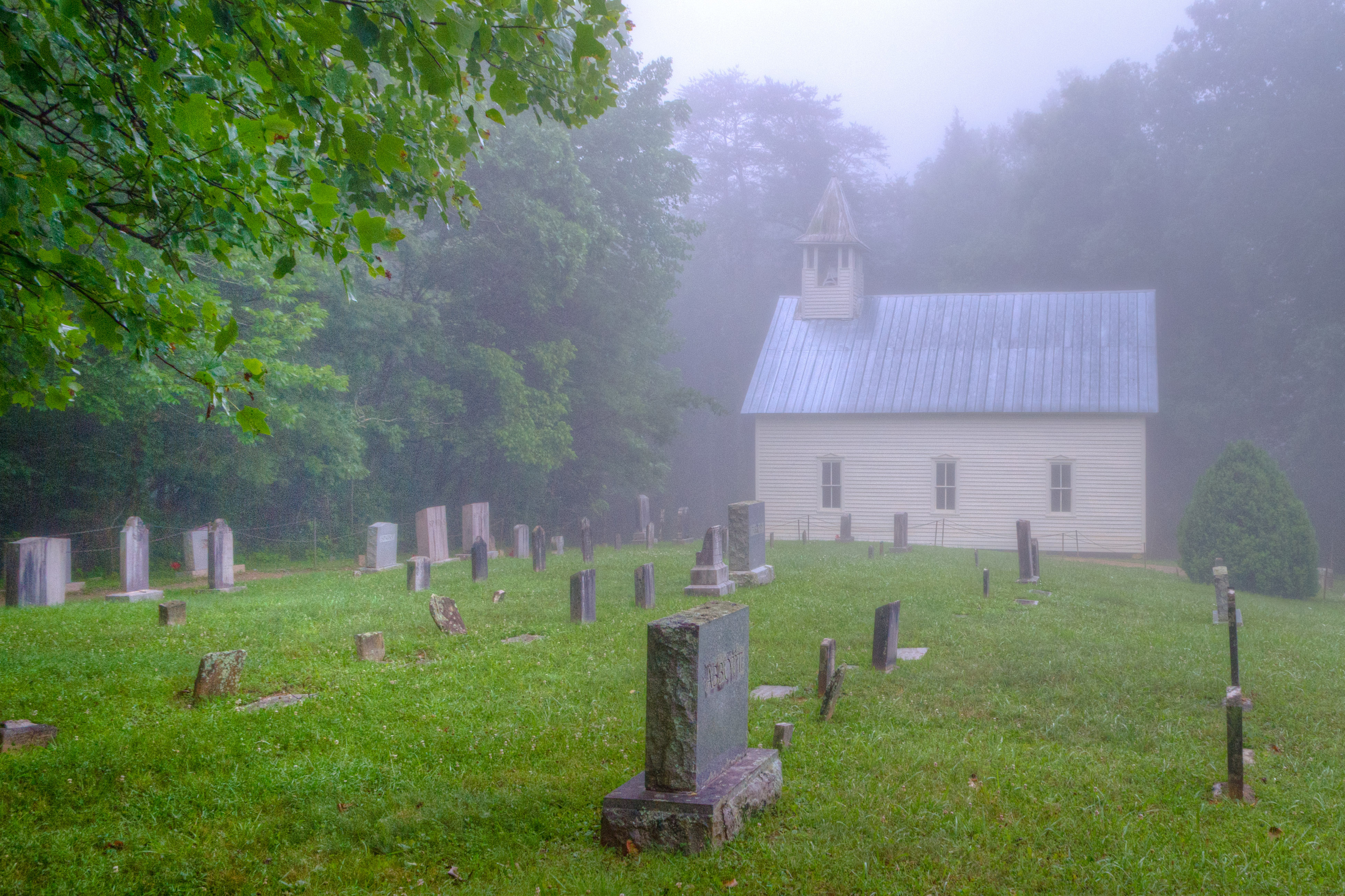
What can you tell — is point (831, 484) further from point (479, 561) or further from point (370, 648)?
point (370, 648)

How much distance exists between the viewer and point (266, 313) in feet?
57.7

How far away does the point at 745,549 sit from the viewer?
1582cm

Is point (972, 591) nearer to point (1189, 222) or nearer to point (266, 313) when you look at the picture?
point (266, 313)

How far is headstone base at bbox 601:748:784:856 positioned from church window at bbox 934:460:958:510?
23874mm

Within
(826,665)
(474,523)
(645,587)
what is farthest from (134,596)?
(826,665)

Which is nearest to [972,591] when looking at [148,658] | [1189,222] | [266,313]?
[148,658]

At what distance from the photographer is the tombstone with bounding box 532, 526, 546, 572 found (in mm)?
18469

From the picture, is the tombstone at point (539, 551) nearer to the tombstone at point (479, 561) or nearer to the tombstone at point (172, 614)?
the tombstone at point (479, 561)

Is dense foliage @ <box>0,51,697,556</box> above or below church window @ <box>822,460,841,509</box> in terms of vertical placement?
above

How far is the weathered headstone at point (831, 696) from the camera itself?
25.7 ft

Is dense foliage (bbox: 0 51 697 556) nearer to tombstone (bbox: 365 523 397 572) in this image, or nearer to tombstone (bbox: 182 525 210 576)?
tombstone (bbox: 182 525 210 576)

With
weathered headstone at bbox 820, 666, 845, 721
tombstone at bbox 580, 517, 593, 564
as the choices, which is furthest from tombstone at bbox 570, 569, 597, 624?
tombstone at bbox 580, 517, 593, 564

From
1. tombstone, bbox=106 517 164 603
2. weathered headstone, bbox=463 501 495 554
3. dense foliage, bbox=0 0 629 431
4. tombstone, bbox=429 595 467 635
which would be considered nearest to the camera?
dense foliage, bbox=0 0 629 431

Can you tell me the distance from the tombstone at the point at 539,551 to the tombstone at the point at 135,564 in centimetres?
633
